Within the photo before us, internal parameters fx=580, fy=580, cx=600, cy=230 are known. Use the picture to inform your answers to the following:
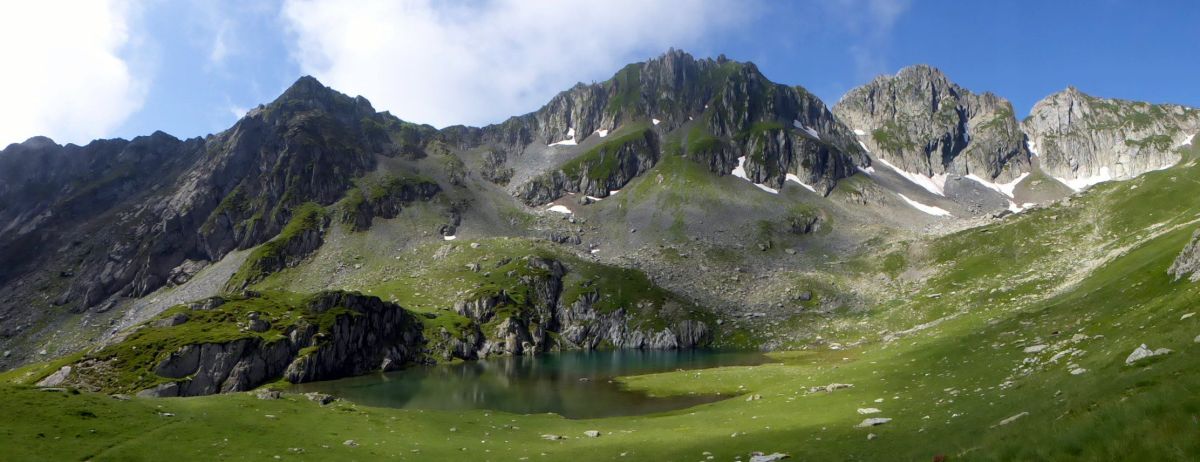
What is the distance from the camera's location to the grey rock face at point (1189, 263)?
4375cm

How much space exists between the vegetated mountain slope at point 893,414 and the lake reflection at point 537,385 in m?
8.84

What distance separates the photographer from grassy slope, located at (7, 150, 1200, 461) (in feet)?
51.0

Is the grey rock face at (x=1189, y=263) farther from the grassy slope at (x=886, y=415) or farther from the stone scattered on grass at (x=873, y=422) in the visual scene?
the stone scattered on grass at (x=873, y=422)

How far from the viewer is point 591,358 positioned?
142m

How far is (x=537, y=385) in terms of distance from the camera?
91188 mm

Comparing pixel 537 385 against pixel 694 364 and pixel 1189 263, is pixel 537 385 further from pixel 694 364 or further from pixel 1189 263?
pixel 1189 263

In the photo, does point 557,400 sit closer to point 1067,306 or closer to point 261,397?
point 261,397

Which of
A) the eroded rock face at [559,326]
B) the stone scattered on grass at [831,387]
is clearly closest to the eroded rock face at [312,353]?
the eroded rock face at [559,326]

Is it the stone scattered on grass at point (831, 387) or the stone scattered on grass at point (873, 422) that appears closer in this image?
the stone scattered on grass at point (873, 422)

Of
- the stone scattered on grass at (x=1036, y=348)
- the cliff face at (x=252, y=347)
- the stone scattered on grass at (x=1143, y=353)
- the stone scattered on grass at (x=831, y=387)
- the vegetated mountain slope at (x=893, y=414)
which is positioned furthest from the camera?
the cliff face at (x=252, y=347)

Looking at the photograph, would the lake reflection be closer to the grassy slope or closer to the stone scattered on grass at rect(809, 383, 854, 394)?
the grassy slope

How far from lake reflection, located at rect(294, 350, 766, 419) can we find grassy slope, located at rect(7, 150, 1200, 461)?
1240cm

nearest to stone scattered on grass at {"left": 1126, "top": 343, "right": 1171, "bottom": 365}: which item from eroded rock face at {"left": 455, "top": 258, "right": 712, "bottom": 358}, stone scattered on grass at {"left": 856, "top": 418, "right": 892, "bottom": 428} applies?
stone scattered on grass at {"left": 856, "top": 418, "right": 892, "bottom": 428}

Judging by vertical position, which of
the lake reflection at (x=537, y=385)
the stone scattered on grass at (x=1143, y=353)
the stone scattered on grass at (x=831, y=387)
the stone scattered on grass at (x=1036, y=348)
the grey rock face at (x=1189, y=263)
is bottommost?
the lake reflection at (x=537, y=385)
